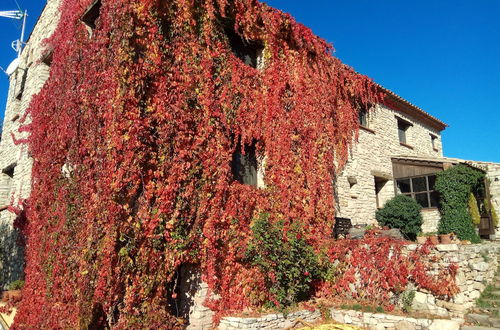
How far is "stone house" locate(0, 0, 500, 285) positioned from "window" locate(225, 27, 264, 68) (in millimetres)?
2986

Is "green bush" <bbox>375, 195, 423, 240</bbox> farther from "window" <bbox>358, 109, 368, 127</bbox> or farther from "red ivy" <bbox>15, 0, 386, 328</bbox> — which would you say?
"red ivy" <bbox>15, 0, 386, 328</bbox>

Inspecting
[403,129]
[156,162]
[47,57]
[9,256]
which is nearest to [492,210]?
[403,129]

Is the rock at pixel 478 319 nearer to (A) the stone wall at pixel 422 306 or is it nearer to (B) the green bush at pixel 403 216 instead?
(A) the stone wall at pixel 422 306

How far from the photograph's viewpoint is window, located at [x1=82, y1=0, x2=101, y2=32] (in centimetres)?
752

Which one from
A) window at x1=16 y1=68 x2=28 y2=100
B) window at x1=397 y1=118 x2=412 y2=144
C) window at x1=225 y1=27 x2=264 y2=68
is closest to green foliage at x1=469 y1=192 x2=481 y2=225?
window at x1=397 y1=118 x2=412 y2=144

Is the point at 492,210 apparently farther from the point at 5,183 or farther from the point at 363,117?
the point at 5,183

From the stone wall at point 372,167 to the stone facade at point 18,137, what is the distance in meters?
8.76

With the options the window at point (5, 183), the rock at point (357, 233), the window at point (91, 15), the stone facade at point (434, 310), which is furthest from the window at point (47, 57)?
the rock at point (357, 233)

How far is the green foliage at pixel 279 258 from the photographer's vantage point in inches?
283

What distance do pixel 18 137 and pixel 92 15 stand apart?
4753mm

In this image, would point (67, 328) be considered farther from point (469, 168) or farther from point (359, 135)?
point (469, 168)

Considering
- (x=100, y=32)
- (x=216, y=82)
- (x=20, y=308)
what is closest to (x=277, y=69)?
(x=216, y=82)

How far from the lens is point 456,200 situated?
12.0 meters

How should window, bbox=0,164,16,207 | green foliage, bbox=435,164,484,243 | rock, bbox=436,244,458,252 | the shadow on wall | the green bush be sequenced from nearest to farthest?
rock, bbox=436,244,458,252 → the shadow on wall → window, bbox=0,164,16,207 → the green bush → green foliage, bbox=435,164,484,243
